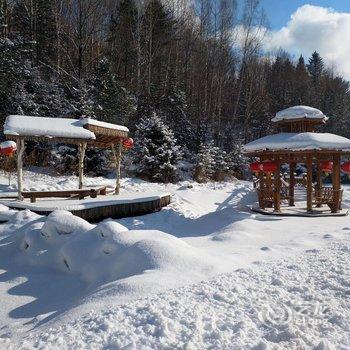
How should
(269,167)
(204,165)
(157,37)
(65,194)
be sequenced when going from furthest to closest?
(157,37) → (204,165) → (65,194) → (269,167)

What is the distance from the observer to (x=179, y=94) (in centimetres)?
3041

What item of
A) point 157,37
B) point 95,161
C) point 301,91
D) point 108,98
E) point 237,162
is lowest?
point 237,162

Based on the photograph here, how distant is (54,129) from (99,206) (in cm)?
309

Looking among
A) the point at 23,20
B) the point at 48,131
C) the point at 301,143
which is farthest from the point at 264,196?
the point at 23,20

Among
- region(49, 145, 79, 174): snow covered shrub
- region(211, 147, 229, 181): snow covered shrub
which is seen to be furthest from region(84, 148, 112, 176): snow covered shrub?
region(211, 147, 229, 181): snow covered shrub

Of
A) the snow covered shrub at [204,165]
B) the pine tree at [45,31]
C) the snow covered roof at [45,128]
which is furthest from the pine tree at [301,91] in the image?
the snow covered roof at [45,128]

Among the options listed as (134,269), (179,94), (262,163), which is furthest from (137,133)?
(134,269)

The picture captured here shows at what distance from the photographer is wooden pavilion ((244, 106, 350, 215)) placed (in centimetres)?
1284

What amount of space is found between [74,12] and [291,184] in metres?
23.7

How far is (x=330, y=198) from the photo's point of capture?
13820mm

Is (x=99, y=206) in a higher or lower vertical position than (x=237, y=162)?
lower

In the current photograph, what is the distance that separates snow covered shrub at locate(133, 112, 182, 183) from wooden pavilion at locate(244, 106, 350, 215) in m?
8.85

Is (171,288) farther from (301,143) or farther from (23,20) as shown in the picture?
(23,20)

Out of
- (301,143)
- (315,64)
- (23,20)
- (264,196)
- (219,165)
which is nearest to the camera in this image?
(301,143)
